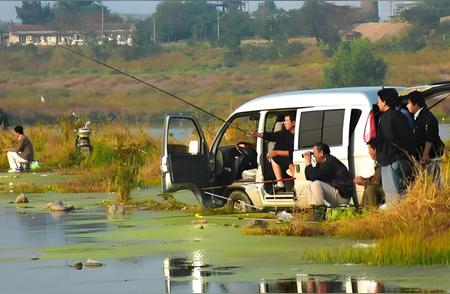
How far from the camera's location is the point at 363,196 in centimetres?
2106

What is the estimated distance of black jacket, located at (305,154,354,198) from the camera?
21.1 metres

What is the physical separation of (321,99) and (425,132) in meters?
1.74

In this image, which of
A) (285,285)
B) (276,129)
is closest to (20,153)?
(276,129)

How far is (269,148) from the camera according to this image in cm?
2312

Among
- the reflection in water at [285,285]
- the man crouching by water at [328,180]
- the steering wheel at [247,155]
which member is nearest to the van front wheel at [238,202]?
the steering wheel at [247,155]

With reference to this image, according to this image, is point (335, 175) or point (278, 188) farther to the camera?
point (278, 188)

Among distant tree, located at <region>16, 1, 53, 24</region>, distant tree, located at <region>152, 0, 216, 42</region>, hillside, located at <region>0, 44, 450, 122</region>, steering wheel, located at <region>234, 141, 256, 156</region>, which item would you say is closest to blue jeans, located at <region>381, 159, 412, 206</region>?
steering wheel, located at <region>234, 141, 256, 156</region>

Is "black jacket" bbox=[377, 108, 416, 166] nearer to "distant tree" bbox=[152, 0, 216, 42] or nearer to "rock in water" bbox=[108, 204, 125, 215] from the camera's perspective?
"rock in water" bbox=[108, 204, 125, 215]

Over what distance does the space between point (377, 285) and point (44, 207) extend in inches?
476

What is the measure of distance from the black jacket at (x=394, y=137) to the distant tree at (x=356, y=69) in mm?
74368

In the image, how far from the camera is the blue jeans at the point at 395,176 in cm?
2019

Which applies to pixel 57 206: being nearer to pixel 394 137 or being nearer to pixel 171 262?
pixel 394 137

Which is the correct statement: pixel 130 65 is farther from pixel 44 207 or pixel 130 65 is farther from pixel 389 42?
pixel 44 207

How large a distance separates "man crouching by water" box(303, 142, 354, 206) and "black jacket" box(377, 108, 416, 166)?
2.84 ft
